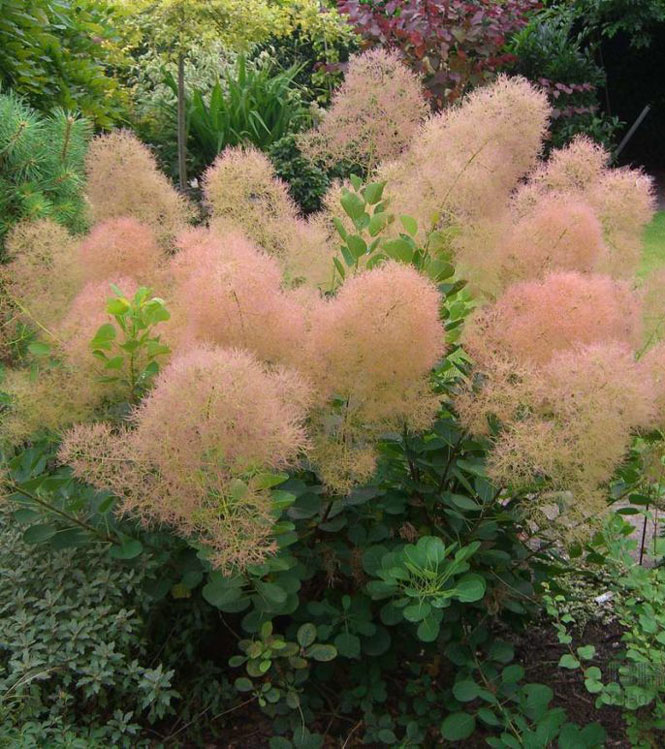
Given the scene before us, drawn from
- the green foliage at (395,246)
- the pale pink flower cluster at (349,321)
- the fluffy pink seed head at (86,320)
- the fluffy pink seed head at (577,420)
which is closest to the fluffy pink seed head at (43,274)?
the pale pink flower cluster at (349,321)

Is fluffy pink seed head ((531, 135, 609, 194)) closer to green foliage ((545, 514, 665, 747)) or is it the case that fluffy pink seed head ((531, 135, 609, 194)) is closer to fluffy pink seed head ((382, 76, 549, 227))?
fluffy pink seed head ((382, 76, 549, 227))

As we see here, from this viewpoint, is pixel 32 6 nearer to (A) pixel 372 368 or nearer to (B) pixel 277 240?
(B) pixel 277 240

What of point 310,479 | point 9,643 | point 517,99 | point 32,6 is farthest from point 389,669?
point 32,6

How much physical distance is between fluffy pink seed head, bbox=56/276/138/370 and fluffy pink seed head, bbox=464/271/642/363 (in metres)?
0.80

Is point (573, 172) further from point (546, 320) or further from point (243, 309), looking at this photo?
point (243, 309)

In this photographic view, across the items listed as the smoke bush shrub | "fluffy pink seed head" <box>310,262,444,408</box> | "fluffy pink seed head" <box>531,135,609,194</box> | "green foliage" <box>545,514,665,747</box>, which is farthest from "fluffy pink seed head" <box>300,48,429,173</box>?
the smoke bush shrub

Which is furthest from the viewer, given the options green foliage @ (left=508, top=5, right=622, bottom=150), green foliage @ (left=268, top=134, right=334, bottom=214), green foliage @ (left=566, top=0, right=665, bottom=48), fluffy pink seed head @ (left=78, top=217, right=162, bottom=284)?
green foliage @ (left=566, top=0, right=665, bottom=48)

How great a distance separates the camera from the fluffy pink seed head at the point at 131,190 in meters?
2.55

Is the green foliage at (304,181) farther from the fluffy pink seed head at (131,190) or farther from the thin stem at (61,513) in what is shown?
the thin stem at (61,513)

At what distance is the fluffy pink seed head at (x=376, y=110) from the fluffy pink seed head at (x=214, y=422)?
111cm

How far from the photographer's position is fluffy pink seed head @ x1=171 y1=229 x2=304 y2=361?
185cm

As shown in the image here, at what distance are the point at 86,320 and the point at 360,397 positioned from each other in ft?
2.07

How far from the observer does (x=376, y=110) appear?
254cm

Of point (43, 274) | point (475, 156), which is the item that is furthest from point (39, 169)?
point (475, 156)
